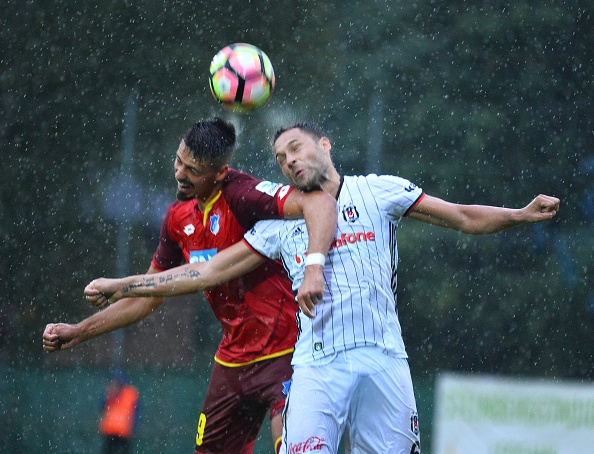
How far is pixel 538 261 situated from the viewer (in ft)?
24.2

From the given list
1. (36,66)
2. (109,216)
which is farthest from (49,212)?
(36,66)

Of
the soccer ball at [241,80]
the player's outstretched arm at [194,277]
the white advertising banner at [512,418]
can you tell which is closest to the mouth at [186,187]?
the player's outstretched arm at [194,277]

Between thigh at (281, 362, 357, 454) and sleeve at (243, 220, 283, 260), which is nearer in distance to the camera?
thigh at (281, 362, 357, 454)

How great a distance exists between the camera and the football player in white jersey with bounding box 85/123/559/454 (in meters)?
3.51

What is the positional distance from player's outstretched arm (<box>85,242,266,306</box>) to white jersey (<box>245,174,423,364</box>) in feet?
0.23

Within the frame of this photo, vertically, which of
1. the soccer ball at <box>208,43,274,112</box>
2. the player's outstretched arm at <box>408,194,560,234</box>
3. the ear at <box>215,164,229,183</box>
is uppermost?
the soccer ball at <box>208,43,274,112</box>

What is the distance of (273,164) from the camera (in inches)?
293

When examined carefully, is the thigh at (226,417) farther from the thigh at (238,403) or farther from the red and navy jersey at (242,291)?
the red and navy jersey at (242,291)

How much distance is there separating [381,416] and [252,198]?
39.4 inches

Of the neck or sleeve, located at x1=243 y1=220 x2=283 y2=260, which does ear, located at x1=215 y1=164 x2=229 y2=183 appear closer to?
sleeve, located at x1=243 y1=220 x2=283 y2=260

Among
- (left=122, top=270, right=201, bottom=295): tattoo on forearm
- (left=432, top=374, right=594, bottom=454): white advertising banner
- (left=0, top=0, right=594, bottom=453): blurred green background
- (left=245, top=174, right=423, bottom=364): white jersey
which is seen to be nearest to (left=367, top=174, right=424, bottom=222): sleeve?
(left=245, top=174, right=423, bottom=364): white jersey

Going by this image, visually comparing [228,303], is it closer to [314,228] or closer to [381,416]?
[314,228]

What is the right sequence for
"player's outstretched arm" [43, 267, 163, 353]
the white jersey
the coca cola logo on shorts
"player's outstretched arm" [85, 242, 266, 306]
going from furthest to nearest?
"player's outstretched arm" [43, 267, 163, 353], "player's outstretched arm" [85, 242, 266, 306], the white jersey, the coca cola logo on shorts

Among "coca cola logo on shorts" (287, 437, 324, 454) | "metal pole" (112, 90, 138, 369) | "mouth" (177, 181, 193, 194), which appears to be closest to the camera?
"coca cola logo on shorts" (287, 437, 324, 454)
